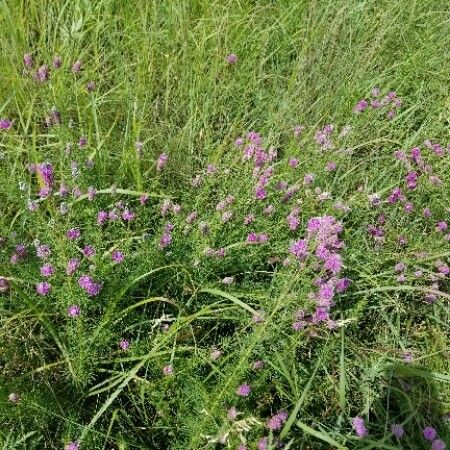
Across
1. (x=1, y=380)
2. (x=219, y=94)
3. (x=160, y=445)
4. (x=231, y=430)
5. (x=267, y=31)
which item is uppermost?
(x=267, y=31)

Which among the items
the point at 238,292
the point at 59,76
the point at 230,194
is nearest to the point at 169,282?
the point at 238,292

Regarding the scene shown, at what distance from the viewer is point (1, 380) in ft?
5.24

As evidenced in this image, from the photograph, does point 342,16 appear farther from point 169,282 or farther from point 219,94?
point 169,282

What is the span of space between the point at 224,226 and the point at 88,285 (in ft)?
1.92

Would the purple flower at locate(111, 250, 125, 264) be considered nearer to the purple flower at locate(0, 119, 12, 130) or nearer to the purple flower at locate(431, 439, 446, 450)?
the purple flower at locate(0, 119, 12, 130)

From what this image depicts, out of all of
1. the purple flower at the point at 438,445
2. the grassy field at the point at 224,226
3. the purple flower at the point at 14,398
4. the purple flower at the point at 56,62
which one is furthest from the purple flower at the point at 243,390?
the purple flower at the point at 56,62

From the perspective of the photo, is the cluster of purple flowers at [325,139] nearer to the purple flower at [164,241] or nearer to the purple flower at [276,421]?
the purple flower at [164,241]

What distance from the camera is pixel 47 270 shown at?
163 centimetres

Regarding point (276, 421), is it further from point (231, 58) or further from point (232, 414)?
point (231, 58)

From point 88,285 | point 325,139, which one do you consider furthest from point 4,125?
point 325,139

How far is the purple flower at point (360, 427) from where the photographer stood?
5.84 feet

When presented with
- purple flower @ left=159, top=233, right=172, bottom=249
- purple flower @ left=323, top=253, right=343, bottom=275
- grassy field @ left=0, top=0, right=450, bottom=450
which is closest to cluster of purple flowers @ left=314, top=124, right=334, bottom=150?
grassy field @ left=0, top=0, right=450, bottom=450

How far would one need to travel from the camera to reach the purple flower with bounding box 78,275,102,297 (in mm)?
1614

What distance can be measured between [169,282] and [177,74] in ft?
3.52
